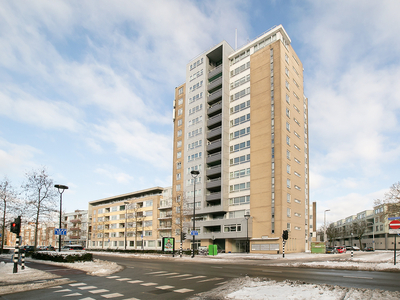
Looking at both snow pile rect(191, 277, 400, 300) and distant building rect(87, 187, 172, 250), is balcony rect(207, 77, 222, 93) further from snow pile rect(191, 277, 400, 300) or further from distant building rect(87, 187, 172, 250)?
snow pile rect(191, 277, 400, 300)

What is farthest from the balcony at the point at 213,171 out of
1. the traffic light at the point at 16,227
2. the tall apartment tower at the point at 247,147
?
the traffic light at the point at 16,227

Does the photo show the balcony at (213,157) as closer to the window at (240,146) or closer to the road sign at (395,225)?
the window at (240,146)

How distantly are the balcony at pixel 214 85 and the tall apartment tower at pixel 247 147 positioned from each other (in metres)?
0.25

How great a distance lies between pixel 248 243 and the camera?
60.2 meters

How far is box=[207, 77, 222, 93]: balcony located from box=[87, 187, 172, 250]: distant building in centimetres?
3114

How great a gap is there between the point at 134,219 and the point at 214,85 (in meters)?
48.0

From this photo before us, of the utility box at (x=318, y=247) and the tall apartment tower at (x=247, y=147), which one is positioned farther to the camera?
the tall apartment tower at (x=247, y=147)

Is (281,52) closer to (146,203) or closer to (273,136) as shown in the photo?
(273,136)

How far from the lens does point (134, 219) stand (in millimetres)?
93188

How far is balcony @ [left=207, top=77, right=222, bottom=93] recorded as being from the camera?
7246 cm

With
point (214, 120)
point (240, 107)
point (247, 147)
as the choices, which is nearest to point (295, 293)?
point (247, 147)

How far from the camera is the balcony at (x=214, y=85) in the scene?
238ft

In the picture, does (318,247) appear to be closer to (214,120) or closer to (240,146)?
(240,146)

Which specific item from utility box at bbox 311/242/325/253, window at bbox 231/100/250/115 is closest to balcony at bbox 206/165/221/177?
window at bbox 231/100/250/115
